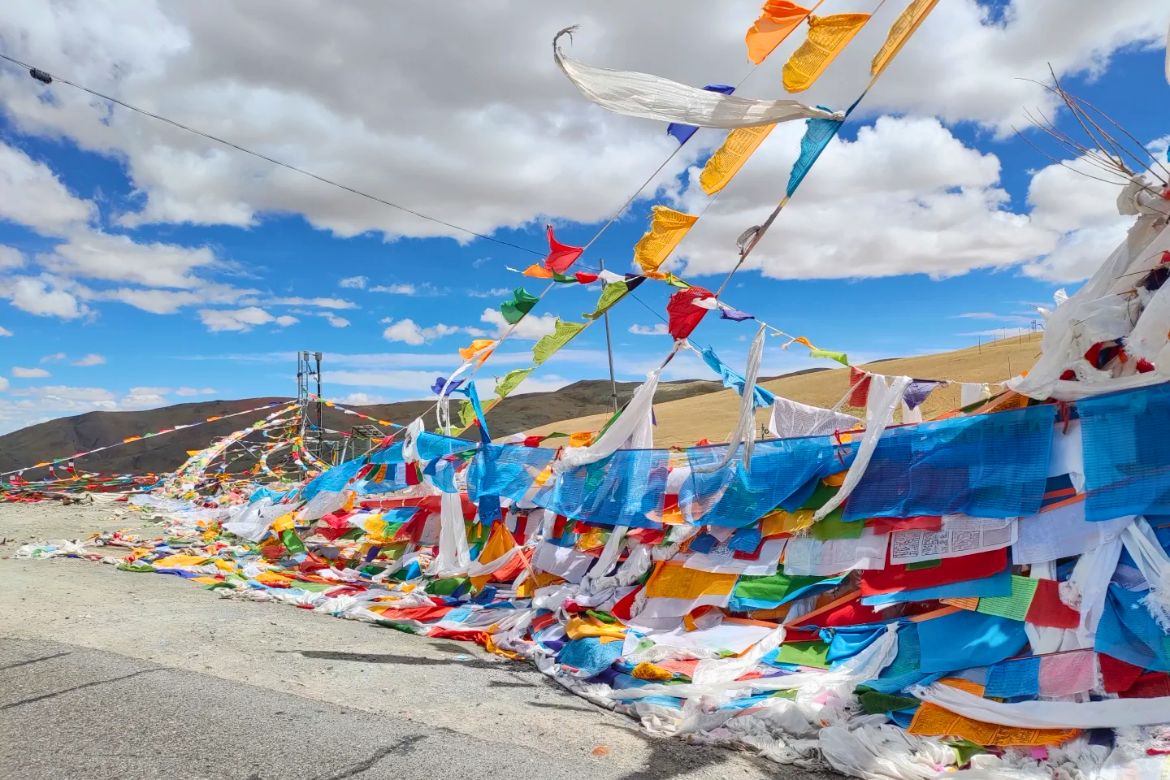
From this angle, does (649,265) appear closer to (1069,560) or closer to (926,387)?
(926,387)

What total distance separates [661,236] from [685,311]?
74 centimetres

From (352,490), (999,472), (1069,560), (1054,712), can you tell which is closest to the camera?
(1054,712)

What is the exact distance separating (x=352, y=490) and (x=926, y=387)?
28.7 ft

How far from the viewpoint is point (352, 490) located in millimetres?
12758

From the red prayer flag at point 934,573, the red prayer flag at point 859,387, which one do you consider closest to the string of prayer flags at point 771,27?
the red prayer flag at point 934,573

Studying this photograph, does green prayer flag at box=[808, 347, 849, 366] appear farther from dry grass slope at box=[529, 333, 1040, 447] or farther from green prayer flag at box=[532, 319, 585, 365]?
dry grass slope at box=[529, 333, 1040, 447]

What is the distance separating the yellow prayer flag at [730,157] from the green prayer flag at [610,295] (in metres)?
1.80

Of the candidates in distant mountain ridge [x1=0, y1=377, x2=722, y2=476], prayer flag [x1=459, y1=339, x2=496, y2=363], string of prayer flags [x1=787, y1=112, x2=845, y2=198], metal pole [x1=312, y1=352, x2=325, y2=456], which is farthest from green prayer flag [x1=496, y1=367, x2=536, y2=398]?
distant mountain ridge [x1=0, y1=377, x2=722, y2=476]

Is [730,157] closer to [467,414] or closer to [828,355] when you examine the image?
[828,355]

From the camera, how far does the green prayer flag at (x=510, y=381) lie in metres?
10.2

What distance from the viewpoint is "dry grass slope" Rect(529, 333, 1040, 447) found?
41.8m

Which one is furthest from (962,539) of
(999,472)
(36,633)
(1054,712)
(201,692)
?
(36,633)

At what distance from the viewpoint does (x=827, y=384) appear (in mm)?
52219

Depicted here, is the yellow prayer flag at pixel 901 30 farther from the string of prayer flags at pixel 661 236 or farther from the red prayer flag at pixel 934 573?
the red prayer flag at pixel 934 573
